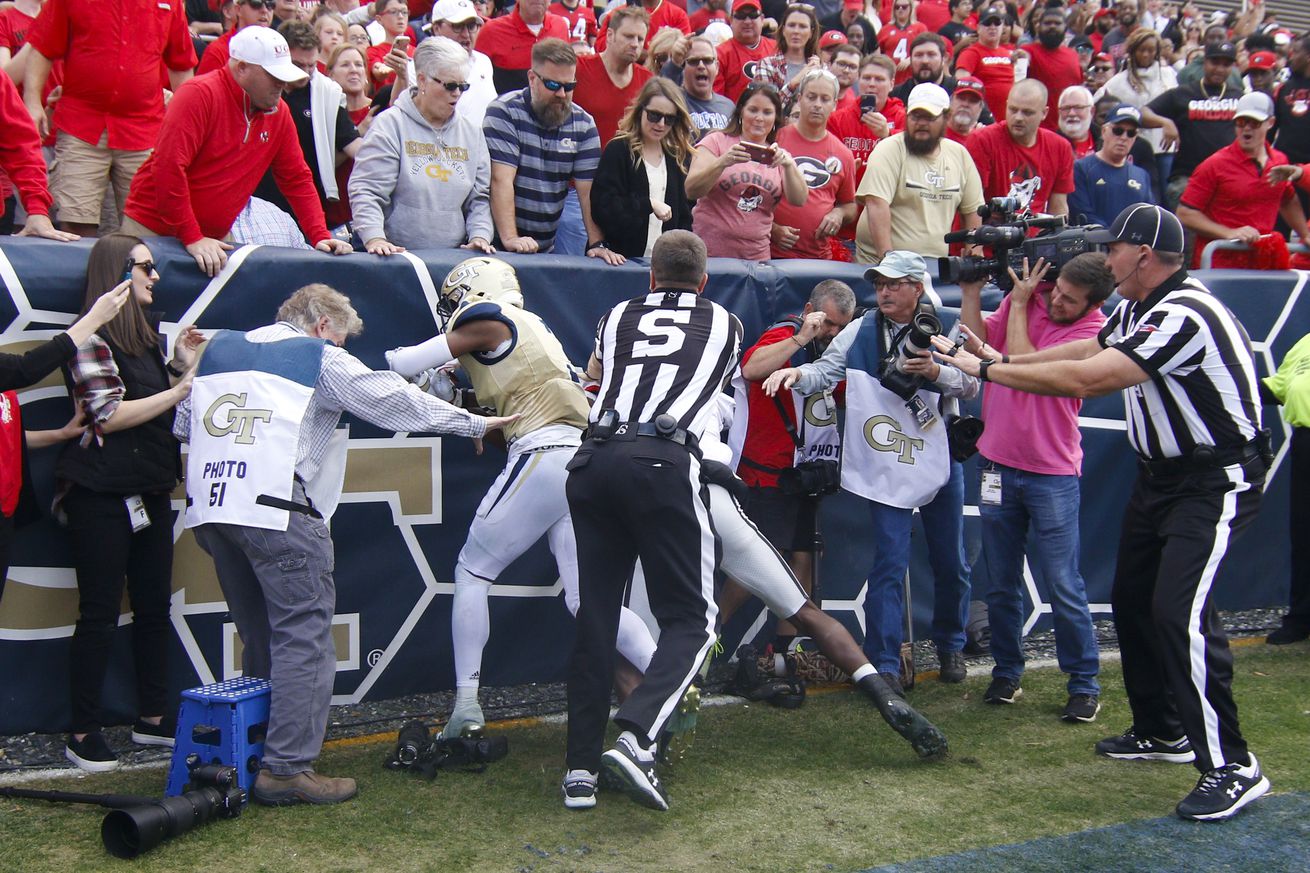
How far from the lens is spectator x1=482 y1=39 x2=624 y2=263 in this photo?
21.5 feet

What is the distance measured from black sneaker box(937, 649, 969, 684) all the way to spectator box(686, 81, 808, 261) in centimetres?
226

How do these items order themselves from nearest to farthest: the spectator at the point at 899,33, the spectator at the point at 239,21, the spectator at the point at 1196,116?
the spectator at the point at 239,21, the spectator at the point at 1196,116, the spectator at the point at 899,33

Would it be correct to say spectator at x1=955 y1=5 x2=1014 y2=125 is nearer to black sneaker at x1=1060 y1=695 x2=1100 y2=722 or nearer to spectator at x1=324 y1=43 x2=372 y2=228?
spectator at x1=324 y1=43 x2=372 y2=228

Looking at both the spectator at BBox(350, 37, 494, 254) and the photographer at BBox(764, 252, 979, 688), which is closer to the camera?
the photographer at BBox(764, 252, 979, 688)

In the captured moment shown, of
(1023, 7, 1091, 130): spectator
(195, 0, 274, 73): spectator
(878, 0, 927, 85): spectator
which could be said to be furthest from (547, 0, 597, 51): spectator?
(1023, 7, 1091, 130): spectator

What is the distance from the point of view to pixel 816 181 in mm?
7594

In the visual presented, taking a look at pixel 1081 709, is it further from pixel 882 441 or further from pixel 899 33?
pixel 899 33

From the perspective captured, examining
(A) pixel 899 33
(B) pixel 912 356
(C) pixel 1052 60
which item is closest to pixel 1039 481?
(B) pixel 912 356

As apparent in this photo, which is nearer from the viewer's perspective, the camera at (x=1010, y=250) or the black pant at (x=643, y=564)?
the black pant at (x=643, y=564)

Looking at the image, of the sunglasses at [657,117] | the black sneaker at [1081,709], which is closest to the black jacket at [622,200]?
the sunglasses at [657,117]

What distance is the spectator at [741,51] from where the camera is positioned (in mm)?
9297

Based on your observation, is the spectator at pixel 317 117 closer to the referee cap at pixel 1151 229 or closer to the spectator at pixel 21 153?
the spectator at pixel 21 153

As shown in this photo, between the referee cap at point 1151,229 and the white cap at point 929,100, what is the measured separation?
8.67 ft

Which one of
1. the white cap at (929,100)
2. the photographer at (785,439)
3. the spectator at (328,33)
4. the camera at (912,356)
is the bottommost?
the photographer at (785,439)
